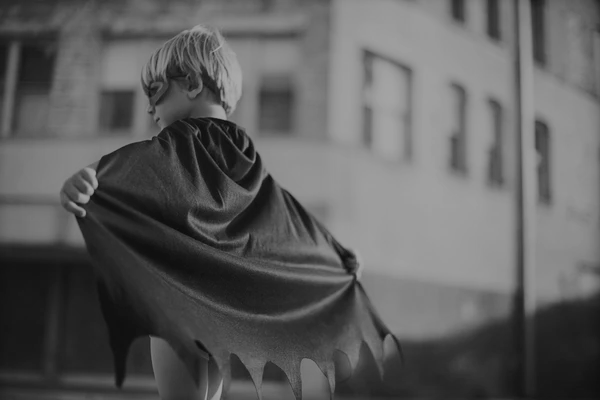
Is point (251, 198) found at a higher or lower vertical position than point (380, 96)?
lower

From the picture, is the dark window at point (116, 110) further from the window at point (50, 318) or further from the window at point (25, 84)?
the window at point (50, 318)

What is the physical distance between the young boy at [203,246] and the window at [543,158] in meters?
7.90

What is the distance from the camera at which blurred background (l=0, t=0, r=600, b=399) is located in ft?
24.4

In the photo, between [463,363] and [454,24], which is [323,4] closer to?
[454,24]

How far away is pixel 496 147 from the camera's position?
904 centimetres

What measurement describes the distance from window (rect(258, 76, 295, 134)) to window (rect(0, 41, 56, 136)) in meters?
2.31

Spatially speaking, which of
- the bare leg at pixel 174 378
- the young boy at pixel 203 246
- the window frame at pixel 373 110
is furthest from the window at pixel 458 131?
the bare leg at pixel 174 378

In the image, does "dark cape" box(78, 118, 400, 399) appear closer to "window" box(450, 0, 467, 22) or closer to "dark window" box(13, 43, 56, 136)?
"dark window" box(13, 43, 56, 136)

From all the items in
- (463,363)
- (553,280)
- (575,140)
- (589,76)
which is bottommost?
(463,363)

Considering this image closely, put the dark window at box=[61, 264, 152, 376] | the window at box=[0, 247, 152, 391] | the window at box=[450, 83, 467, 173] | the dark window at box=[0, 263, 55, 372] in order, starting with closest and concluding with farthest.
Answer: the dark window at box=[61, 264, 152, 376], the window at box=[0, 247, 152, 391], the dark window at box=[0, 263, 55, 372], the window at box=[450, 83, 467, 173]

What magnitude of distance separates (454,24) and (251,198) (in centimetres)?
772

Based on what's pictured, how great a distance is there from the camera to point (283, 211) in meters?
1.65

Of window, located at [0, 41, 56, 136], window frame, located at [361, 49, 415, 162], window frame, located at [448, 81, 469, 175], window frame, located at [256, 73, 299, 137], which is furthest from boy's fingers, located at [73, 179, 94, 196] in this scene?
window frame, located at [448, 81, 469, 175]

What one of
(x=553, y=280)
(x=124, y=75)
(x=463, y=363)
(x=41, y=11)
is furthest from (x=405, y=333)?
(x=41, y=11)
